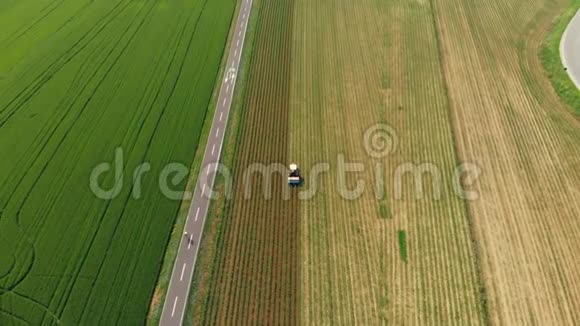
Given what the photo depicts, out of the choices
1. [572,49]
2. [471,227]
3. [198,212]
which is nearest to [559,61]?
[572,49]

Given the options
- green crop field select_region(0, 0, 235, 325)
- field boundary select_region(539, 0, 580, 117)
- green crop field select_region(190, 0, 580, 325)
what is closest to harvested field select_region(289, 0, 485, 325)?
green crop field select_region(190, 0, 580, 325)

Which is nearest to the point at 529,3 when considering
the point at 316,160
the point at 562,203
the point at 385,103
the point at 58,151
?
the point at 385,103

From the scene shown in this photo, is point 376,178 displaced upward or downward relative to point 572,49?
downward

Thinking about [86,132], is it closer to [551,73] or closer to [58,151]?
[58,151]

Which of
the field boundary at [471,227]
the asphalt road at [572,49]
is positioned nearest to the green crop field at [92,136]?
the field boundary at [471,227]

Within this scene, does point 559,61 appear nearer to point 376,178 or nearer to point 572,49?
point 572,49

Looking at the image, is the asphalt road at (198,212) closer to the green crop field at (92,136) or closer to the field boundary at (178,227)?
the field boundary at (178,227)

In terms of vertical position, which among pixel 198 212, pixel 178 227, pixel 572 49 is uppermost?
pixel 572 49
